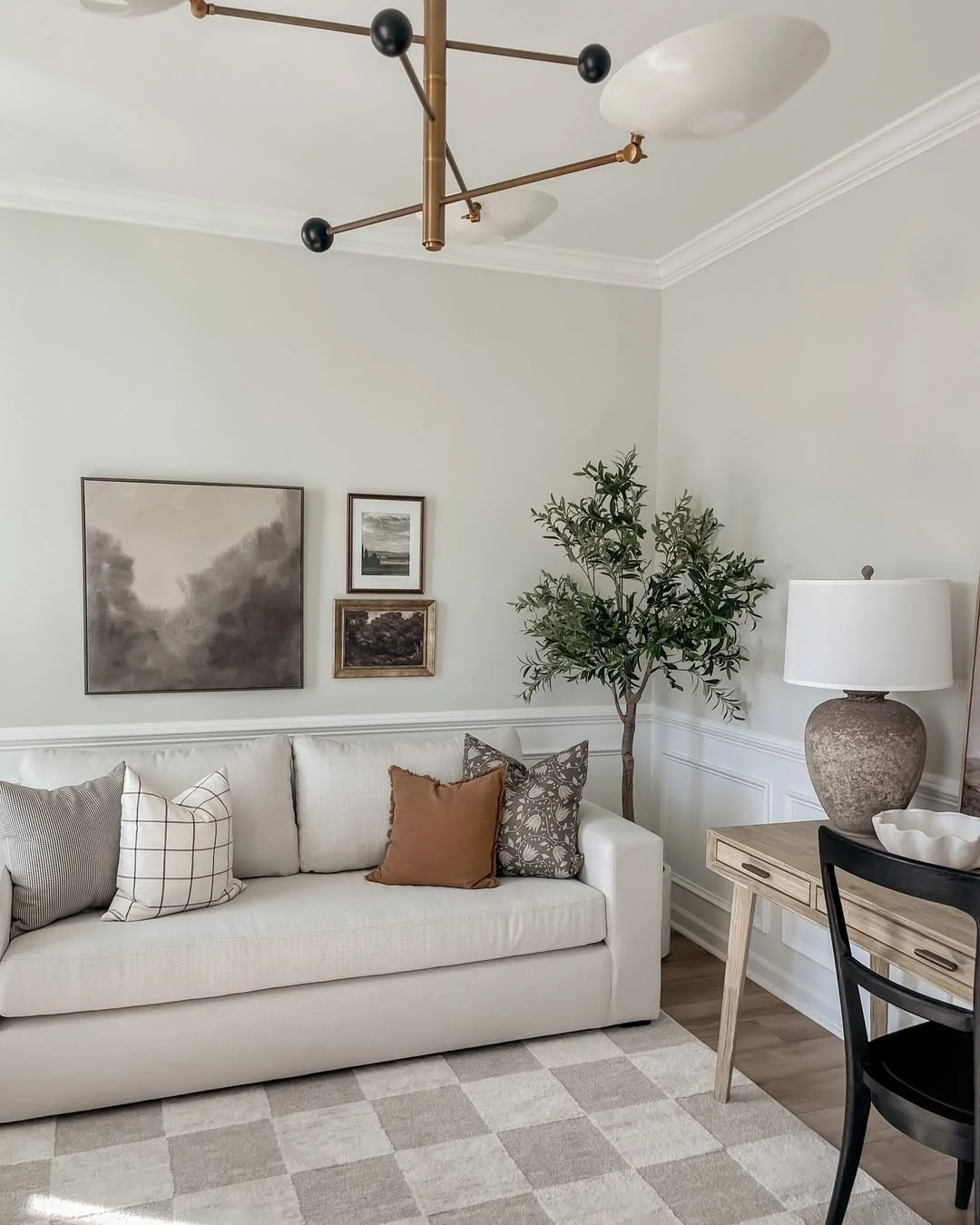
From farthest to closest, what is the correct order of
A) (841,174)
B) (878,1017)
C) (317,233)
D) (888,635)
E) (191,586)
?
(191,586) < (841,174) < (878,1017) < (888,635) < (317,233)

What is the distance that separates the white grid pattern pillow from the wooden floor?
1613mm

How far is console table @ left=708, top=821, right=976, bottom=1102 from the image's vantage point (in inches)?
79.7

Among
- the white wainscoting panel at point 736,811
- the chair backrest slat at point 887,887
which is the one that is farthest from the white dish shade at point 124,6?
the white wainscoting panel at point 736,811

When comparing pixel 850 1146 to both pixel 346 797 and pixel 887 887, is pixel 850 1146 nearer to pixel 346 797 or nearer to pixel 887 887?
pixel 887 887

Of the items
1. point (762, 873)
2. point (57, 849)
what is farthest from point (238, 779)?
point (762, 873)

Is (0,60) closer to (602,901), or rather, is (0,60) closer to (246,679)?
(246,679)

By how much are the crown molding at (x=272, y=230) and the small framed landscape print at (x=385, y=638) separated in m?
1.40

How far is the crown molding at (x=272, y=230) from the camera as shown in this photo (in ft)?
11.4

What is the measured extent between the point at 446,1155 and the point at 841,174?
3118 millimetres

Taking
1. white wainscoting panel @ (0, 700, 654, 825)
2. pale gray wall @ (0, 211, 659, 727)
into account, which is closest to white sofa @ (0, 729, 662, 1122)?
white wainscoting panel @ (0, 700, 654, 825)

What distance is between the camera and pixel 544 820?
3287 millimetres

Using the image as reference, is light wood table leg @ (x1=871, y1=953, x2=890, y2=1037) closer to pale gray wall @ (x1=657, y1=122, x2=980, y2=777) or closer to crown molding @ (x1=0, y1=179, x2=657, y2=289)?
pale gray wall @ (x1=657, y1=122, x2=980, y2=777)

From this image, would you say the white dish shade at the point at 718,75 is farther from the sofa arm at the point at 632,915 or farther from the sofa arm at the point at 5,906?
the sofa arm at the point at 5,906

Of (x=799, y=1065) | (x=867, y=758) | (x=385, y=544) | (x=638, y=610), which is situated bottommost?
(x=799, y=1065)
